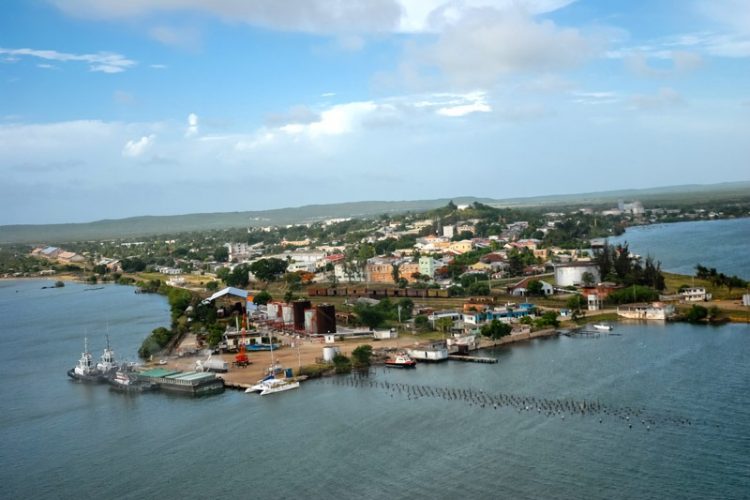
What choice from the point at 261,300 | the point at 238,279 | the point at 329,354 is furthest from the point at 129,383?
the point at 238,279

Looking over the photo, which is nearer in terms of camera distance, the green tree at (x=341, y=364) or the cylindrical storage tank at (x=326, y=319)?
the green tree at (x=341, y=364)

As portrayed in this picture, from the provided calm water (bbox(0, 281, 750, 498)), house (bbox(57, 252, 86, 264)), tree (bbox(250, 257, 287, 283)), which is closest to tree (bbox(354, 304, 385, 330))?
calm water (bbox(0, 281, 750, 498))

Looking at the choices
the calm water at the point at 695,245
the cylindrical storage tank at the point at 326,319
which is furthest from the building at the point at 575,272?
the cylindrical storage tank at the point at 326,319

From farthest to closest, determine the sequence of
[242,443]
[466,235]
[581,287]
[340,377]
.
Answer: [466,235], [581,287], [340,377], [242,443]

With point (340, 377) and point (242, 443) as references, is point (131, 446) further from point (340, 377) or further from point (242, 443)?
point (340, 377)

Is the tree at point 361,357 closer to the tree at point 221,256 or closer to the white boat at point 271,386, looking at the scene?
the white boat at point 271,386

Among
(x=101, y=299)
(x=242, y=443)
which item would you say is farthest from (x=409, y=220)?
(x=242, y=443)

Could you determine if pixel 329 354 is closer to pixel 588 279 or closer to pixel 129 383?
pixel 129 383
